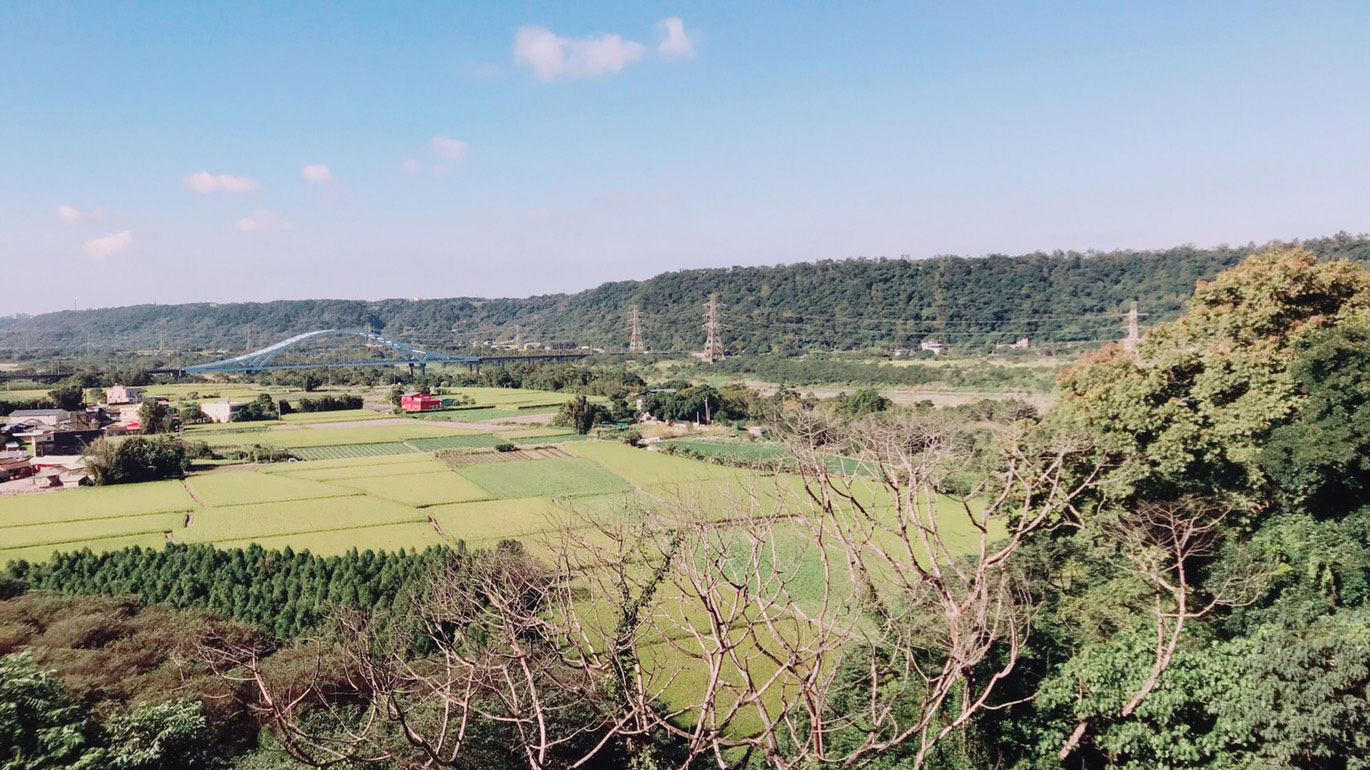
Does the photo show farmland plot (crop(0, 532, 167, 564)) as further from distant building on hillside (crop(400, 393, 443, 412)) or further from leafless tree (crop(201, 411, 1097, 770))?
distant building on hillside (crop(400, 393, 443, 412))

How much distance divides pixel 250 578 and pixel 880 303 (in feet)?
247

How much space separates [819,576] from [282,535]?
13965 mm

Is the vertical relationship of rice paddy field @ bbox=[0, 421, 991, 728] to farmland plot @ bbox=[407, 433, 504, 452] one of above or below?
above

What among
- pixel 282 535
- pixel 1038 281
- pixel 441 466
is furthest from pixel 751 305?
pixel 282 535

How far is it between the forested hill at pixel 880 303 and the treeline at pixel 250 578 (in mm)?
54098

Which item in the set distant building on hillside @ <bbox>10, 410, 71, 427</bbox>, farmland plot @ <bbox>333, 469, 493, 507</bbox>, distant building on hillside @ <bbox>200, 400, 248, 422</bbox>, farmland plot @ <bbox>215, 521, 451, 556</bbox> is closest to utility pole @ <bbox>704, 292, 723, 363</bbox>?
distant building on hillside @ <bbox>200, 400, 248, 422</bbox>

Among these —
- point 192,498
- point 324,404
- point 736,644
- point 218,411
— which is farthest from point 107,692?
point 324,404

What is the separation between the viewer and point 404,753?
846 centimetres

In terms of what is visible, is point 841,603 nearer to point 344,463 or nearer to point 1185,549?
point 1185,549

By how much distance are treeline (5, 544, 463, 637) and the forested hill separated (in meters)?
54.1

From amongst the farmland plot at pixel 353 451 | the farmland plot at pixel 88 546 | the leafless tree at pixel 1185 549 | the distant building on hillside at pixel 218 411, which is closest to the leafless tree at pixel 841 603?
the leafless tree at pixel 1185 549

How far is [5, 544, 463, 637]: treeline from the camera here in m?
15.2

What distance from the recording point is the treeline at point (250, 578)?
15.2 m

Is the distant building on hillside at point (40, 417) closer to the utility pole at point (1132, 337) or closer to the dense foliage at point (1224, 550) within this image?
the dense foliage at point (1224, 550)
